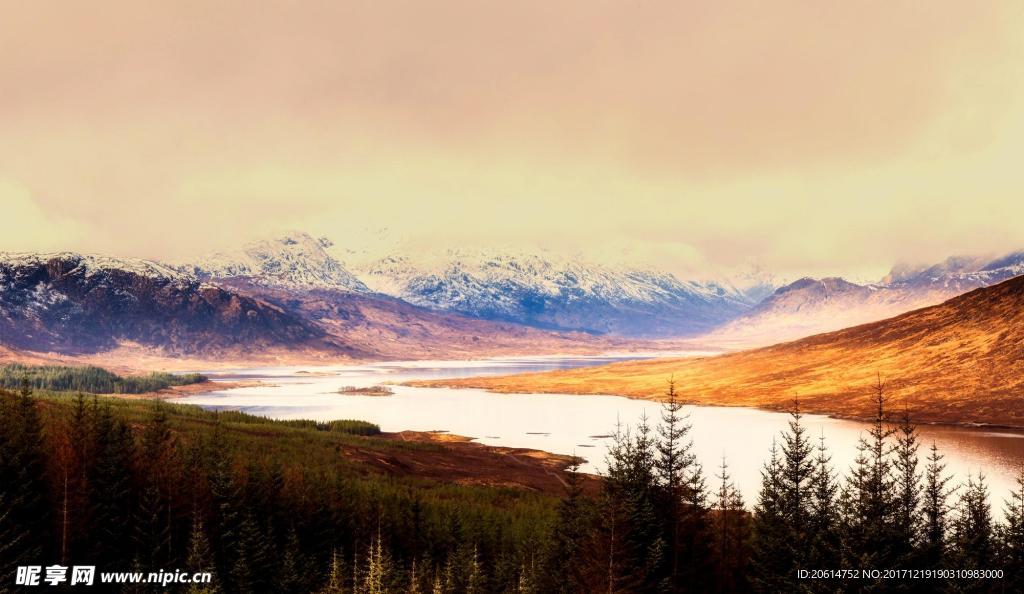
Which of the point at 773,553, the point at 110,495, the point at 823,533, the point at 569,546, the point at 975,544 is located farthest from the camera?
the point at 110,495

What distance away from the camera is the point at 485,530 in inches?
2446

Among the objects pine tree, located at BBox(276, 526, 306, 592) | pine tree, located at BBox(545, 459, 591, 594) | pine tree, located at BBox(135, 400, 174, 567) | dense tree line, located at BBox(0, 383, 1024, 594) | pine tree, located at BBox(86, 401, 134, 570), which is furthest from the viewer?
pine tree, located at BBox(276, 526, 306, 592)

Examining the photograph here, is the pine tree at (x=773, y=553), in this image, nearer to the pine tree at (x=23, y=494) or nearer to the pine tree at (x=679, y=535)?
the pine tree at (x=679, y=535)

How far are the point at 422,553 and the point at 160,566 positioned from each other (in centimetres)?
2109

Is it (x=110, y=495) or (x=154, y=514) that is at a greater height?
(x=110, y=495)

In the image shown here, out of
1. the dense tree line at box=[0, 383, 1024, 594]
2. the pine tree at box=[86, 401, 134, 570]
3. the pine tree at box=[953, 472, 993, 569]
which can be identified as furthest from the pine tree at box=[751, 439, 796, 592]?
the pine tree at box=[86, 401, 134, 570]

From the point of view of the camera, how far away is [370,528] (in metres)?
58.7

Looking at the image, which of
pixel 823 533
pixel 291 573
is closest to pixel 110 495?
pixel 291 573

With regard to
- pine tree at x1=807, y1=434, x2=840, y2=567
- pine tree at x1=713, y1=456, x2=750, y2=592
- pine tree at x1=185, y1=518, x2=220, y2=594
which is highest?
pine tree at x1=807, y1=434, x2=840, y2=567

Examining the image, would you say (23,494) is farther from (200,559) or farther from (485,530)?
(485,530)

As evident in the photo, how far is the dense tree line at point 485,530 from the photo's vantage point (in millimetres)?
33219

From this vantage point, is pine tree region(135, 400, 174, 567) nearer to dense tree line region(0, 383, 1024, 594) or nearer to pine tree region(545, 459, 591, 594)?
dense tree line region(0, 383, 1024, 594)

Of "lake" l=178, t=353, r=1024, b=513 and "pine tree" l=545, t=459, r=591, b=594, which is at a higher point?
"pine tree" l=545, t=459, r=591, b=594

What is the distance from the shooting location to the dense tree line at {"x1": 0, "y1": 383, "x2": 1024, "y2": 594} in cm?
3322
